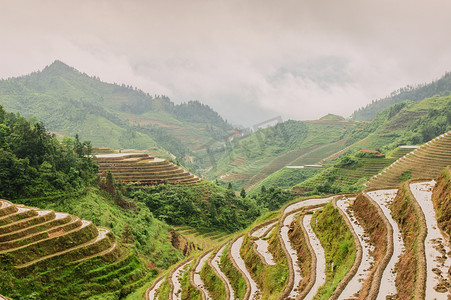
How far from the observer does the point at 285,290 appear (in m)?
11.6

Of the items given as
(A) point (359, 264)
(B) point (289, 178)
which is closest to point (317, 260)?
(A) point (359, 264)

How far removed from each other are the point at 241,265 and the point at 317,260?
486 centimetres

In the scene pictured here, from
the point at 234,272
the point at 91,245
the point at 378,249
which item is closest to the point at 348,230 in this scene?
the point at 378,249

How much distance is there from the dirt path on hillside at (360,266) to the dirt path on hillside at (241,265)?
176 inches

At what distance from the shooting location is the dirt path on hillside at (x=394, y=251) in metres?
8.98

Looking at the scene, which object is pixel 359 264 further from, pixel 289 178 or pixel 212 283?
pixel 289 178

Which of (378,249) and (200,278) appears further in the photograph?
(200,278)

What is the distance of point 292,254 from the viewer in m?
14.7

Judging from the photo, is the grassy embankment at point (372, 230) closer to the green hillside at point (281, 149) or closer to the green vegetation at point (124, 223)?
the green vegetation at point (124, 223)

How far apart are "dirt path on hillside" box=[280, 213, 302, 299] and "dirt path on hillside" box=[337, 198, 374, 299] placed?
2.13m

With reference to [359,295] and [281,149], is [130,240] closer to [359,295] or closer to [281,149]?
[359,295]

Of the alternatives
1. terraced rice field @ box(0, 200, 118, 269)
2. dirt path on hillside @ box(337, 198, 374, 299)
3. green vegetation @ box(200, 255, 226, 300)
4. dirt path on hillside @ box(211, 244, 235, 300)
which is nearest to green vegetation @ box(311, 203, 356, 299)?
dirt path on hillside @ box(337, 198, 374, 299)

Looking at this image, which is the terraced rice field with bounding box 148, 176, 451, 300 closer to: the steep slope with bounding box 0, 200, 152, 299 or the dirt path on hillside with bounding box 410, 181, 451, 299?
the dirt path on hillside with bounding box 410, 181, 451, 299

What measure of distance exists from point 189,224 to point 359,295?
3195cm
